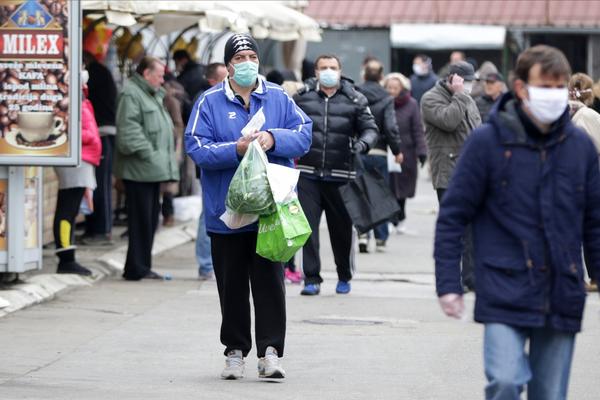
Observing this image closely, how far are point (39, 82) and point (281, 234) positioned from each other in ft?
12.9

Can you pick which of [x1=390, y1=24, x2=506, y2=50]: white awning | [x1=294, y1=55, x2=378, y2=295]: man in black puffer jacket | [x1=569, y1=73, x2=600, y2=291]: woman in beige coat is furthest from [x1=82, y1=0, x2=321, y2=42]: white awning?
[x1=390, y1=24, x2=506, y2=50]: white awning

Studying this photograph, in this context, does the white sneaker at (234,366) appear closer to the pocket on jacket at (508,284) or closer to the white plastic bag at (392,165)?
the pocket on jacket at (508,284)

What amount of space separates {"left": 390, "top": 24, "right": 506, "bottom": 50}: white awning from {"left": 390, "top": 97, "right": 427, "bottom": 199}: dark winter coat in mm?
16787

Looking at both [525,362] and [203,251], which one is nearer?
[525,362]

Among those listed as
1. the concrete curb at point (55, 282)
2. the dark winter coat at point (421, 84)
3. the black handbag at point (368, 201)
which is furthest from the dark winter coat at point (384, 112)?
the dark winter coat at point (421, 84)

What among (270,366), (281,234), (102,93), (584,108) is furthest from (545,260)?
(102,93)

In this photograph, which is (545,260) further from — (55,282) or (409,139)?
(409,139)

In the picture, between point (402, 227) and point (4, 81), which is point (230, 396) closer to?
point (4, 81)

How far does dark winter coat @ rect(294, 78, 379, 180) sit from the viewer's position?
11711 millimetres

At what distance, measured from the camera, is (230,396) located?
752 centimetres

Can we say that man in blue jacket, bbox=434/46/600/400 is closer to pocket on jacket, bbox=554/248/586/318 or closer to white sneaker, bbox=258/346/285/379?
pocket on jacket, bbox=554/248/586/318

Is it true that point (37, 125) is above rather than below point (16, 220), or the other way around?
above

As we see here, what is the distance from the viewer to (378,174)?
12.2m

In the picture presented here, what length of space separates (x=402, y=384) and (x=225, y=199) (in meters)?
1.40
